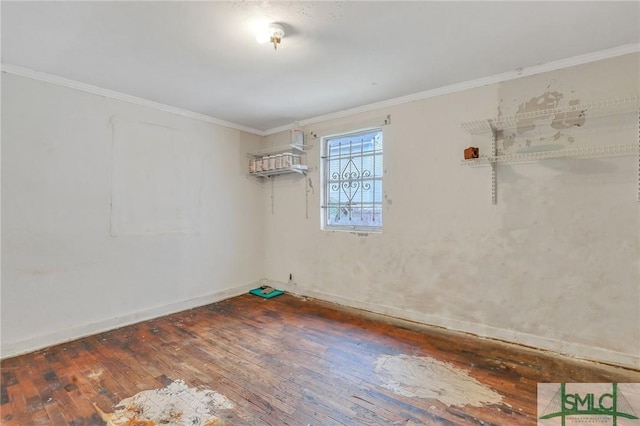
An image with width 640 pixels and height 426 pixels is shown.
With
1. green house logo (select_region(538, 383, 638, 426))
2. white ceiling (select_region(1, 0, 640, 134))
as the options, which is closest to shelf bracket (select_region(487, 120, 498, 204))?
white ceiling (select_region(1, 0, 640, 134))

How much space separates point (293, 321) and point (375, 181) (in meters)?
1.92

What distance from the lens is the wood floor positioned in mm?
1852

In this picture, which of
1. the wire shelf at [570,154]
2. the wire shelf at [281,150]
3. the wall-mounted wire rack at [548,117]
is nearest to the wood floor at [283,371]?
the wall-mounted wire rack at [548,117]

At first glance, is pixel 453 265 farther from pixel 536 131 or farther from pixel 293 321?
pixel 293 321

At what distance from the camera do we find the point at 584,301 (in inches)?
98.4

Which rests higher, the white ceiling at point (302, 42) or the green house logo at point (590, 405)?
the white ceiling at point (302, 42)

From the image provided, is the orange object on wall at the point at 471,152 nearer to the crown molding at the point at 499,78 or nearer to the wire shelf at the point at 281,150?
the crown molding at the point at 499,78

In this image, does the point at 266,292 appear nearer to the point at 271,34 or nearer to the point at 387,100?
the point at 387,100

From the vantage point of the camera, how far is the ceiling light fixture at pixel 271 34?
2.04 m

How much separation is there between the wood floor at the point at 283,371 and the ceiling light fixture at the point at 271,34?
2435 millimetres

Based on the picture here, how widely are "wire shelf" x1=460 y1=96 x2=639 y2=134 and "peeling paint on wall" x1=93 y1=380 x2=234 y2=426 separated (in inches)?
122

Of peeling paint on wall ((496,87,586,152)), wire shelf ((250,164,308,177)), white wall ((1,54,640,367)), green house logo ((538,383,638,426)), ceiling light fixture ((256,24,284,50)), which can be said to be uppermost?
ceiling light fixture ((256,24,284,50))

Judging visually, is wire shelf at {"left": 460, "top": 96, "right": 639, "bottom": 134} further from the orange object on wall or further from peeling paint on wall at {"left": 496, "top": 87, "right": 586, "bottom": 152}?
the orange object on wall

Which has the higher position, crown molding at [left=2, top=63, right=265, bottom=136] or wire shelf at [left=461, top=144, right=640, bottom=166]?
crown molding at [left=2, top=63, right=265, bottom=136]
